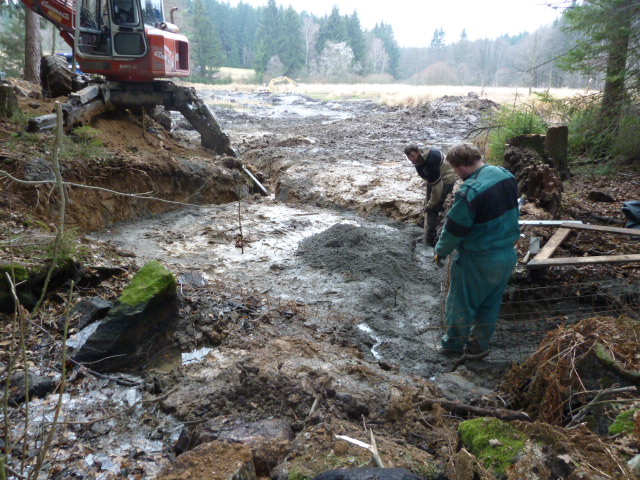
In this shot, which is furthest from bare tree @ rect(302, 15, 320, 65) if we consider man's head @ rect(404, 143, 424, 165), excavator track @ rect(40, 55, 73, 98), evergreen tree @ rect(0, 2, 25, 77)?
man's head @ rect(404, 143, 424, 165)

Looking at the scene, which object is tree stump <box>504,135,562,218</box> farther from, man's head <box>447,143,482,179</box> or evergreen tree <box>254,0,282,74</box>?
evergreen tree <box>254,0,282,74</box>

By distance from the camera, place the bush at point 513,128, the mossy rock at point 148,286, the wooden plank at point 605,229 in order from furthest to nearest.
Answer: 1. the bush at point 513,128
2. the wooden plank at point 605,229
3. the mossy rock at point 148,286

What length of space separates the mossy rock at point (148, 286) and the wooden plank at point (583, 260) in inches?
145

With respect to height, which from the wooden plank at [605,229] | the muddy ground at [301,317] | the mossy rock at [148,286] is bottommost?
the muddy ground at [301,317]

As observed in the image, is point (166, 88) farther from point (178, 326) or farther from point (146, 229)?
point (178, 326)

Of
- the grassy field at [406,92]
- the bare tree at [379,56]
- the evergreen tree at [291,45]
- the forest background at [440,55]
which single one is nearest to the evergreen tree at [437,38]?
the forest background at [440,55]

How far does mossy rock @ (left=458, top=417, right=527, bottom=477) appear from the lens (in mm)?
2110

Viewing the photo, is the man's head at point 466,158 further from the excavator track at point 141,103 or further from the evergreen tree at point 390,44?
the evergreen tree at point 390,44

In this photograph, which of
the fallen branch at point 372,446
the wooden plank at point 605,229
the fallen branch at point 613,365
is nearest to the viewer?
the fallen branch at point 372,446

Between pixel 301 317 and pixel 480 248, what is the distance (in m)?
1.98

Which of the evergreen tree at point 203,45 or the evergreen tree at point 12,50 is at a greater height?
the evergreen tree at point 203,45

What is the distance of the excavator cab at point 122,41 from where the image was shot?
8.29 metres

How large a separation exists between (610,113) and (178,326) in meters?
9.77

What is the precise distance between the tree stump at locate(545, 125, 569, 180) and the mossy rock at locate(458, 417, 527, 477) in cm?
708
